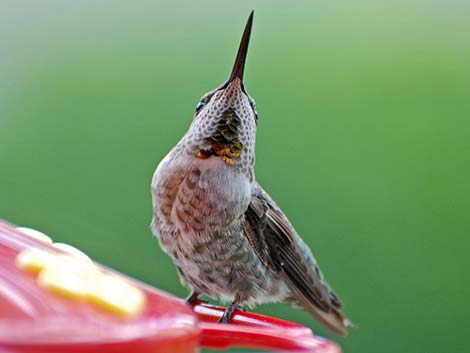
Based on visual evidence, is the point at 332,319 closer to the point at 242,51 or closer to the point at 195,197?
the point at 195,197

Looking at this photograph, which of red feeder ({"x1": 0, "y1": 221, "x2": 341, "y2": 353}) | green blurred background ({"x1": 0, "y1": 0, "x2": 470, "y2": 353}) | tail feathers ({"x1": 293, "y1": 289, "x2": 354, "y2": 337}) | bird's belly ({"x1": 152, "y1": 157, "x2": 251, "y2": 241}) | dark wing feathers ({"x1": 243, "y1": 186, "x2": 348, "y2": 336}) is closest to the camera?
red feeder ({"x1": 0, "y1": 221, "x2": 341, "y2": 353})

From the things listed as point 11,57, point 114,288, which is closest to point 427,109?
point 11,57

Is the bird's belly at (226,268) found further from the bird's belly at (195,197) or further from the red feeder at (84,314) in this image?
the red feeder at (84,314)

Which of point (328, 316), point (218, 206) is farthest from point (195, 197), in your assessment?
point (328, 316)

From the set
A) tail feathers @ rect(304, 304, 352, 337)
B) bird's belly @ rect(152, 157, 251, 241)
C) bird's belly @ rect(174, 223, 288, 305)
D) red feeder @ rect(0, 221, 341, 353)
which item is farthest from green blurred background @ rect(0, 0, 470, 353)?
red feeder @ rect(0, 221, 341, 353)

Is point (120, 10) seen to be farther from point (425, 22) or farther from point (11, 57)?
point (425, 22)

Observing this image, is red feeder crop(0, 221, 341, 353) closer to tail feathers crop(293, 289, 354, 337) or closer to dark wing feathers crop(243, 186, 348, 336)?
dark wing feathers crop(243, 186, 348, 336)
